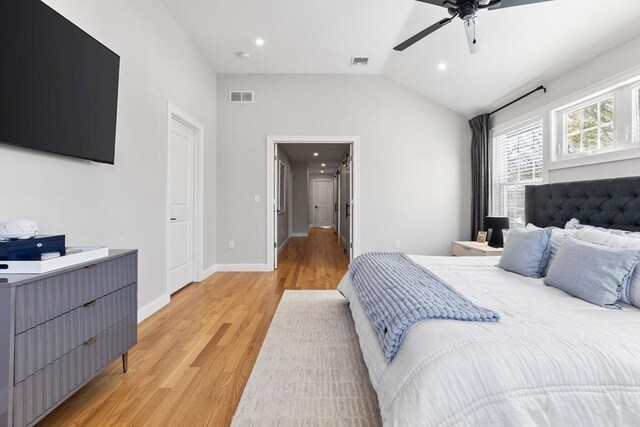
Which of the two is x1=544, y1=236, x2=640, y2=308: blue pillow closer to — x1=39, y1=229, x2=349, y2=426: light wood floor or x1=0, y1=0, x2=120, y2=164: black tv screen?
x1=39, y1=229, x2=349, y2=426: light wood floor

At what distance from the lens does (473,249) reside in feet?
12.6

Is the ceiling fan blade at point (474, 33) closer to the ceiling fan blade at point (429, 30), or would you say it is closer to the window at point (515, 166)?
the ceiling fan blade at point (429, 30)

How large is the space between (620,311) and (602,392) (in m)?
0.72

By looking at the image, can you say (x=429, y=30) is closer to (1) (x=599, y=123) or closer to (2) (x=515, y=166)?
(1) (x=599, y=123)

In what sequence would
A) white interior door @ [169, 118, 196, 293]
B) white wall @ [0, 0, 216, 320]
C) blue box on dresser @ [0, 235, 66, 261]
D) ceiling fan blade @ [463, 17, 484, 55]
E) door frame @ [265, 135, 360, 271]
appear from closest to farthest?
blue box on dresser @ [0, 235, 66, 261], white wall @ [0, 0, 216, 320], ceiling fan blade @ [463, 17, 484, 55], white interior door @ [169, 118, 196, 293], door frame @ [265, 135, 360, 271]

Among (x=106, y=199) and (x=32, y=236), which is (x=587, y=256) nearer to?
(x=32, y=236)

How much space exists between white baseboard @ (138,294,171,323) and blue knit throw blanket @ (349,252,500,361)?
1.93 metres

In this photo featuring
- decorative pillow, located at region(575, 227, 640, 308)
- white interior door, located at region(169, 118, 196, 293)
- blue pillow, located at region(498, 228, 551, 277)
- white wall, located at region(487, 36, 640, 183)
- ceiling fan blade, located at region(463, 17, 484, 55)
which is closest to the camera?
decorative pillow, located at region(575, 227, 640, 308)

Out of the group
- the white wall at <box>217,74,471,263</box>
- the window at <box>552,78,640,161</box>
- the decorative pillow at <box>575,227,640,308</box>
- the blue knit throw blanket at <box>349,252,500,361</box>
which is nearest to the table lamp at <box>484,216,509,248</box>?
the window at <box>552,78,640,161</box>

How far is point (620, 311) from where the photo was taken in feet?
5.00

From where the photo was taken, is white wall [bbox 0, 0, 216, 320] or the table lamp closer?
white wall [bbox 0, 0, 216, 320]

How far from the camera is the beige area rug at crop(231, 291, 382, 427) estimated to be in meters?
1.47

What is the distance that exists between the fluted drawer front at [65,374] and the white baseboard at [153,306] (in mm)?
939

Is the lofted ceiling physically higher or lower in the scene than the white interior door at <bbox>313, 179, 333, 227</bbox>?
higher
